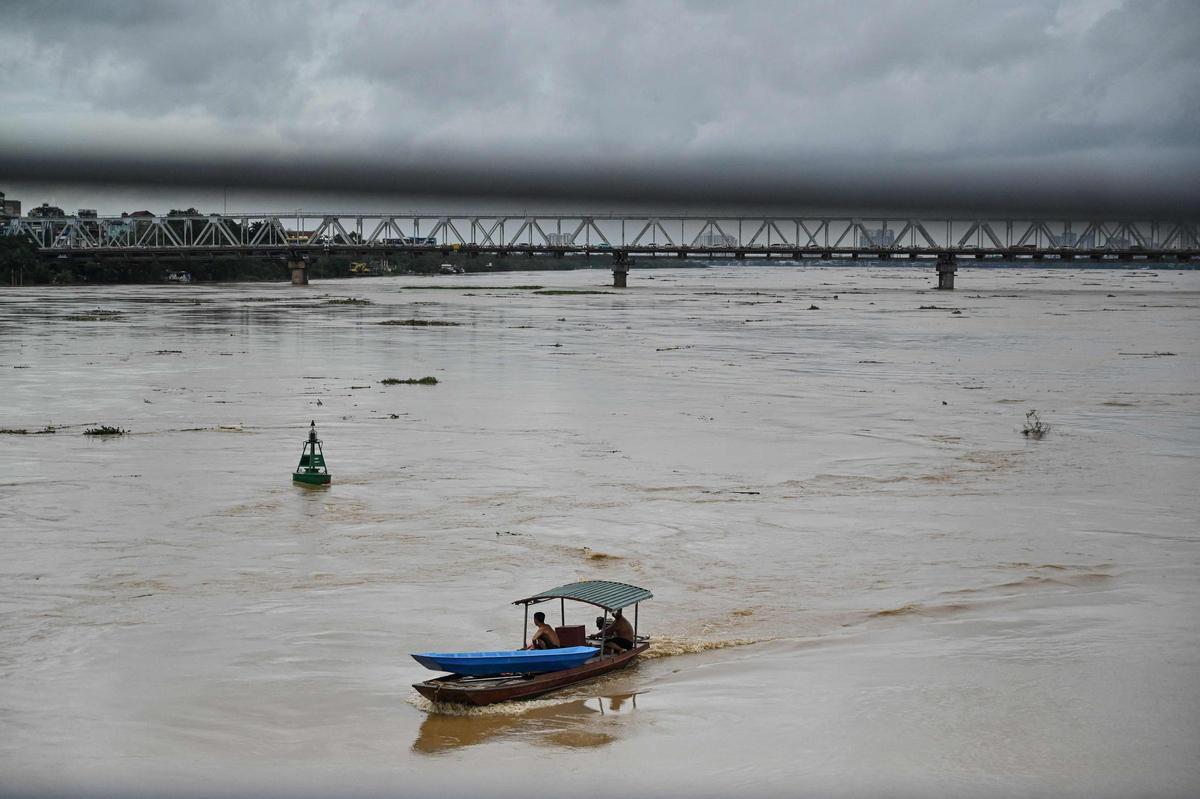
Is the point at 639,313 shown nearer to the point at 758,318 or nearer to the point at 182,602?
the point at 758,318

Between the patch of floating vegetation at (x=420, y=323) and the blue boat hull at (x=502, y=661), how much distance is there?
74602 millimetres

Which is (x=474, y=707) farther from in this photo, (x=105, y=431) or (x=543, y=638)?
(x=105, y=431)

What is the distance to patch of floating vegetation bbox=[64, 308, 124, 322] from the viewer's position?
305ft

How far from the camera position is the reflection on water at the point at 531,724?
15.0 meters

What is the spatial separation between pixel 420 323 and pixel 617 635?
77.0 m

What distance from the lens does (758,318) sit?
113 meters

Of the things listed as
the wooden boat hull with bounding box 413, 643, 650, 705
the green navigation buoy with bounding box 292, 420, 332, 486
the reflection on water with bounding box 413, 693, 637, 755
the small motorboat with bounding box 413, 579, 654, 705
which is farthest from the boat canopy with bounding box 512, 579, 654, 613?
the green navigation buoy with bounding box 292, 420, 332, 486

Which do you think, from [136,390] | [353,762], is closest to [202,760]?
[353,762]

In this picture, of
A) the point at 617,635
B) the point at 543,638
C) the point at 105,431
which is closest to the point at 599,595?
the point at 617,635

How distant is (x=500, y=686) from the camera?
15.9 metres

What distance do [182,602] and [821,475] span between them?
50.7ft

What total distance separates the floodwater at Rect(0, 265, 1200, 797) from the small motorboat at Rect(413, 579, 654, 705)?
0.27 meters

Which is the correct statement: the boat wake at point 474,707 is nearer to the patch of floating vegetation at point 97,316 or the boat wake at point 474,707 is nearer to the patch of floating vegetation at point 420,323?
the patch of floating vegetation at point 420,323

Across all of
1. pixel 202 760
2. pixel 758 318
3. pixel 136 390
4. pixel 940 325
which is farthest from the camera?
pixel 758 318
